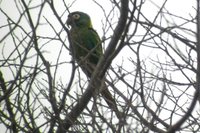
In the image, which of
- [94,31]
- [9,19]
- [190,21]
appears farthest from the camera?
[94,31]

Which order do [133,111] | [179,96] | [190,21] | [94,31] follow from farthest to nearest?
[94,31], [179,96], [190,21], [133,111]

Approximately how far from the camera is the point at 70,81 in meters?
3.45

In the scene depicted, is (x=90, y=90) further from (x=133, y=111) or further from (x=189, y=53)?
(x=189, y=53)

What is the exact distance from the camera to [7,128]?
377cm

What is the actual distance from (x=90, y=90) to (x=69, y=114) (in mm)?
322

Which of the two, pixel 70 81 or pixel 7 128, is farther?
pixel 7 128

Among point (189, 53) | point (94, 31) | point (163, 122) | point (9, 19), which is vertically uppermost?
point (94, 31)

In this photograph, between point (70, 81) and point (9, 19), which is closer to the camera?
point (70, 81)

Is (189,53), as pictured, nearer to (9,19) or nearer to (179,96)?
(179,96)

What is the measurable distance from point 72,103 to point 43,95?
0.33 metres

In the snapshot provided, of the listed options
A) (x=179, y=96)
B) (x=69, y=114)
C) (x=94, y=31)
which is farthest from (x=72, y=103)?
(x=94, y=31)

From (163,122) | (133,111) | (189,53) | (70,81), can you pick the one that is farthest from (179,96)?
(70,81)

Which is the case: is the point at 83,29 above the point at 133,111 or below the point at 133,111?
above

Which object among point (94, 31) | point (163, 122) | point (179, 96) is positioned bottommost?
point (163, 122)
